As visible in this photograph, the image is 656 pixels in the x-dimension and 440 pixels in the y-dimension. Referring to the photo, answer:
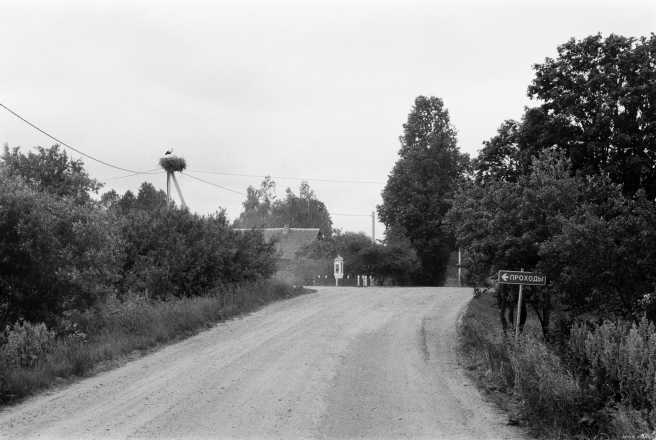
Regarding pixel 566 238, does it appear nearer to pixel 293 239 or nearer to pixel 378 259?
pixel 378 259

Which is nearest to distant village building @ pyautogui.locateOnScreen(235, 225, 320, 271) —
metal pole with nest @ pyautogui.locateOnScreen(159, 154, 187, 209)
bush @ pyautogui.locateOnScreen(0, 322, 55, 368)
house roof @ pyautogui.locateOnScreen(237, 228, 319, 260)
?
house roof @ pyautogui.locateOnScreen(237, 228, 319, 260)

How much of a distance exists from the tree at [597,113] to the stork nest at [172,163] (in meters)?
18.4

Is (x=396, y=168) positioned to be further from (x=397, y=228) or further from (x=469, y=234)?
(x=469, y=234)

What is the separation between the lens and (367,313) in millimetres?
21750

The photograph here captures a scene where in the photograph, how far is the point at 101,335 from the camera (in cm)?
1434

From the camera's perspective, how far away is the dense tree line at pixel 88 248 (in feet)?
41.7

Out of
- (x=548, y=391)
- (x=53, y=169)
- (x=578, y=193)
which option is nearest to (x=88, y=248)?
(x=548, y=391)

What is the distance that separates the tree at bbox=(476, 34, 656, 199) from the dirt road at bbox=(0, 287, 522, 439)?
604 centimetres

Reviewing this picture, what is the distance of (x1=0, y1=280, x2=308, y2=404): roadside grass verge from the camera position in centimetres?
1061

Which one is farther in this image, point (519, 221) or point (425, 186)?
point (425, 186)

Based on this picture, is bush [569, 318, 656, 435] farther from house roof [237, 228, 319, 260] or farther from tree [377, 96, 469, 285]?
house roof [237, 228, 319, 260]

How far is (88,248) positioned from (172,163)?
18729mm

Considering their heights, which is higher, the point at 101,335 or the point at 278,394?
the point at 101,335

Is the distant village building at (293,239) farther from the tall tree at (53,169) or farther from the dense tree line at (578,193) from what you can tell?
the dense tree line at (578,193)
